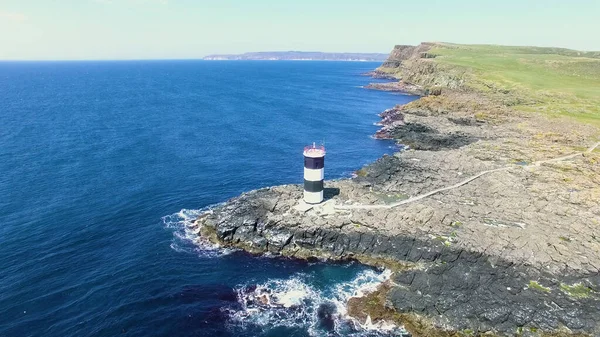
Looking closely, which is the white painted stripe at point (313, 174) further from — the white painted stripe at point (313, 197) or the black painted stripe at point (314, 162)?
the white painted stripe at point (313, 197)

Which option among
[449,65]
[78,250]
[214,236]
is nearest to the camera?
[78,250]

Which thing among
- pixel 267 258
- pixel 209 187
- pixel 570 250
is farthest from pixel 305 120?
pixel 570 250

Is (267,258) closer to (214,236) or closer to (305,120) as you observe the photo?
(214,236)

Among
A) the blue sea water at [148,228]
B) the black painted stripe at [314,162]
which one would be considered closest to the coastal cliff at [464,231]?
the blue sea water at [148,228]

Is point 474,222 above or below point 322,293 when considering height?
above

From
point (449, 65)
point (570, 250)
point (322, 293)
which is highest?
point (449, 65)
